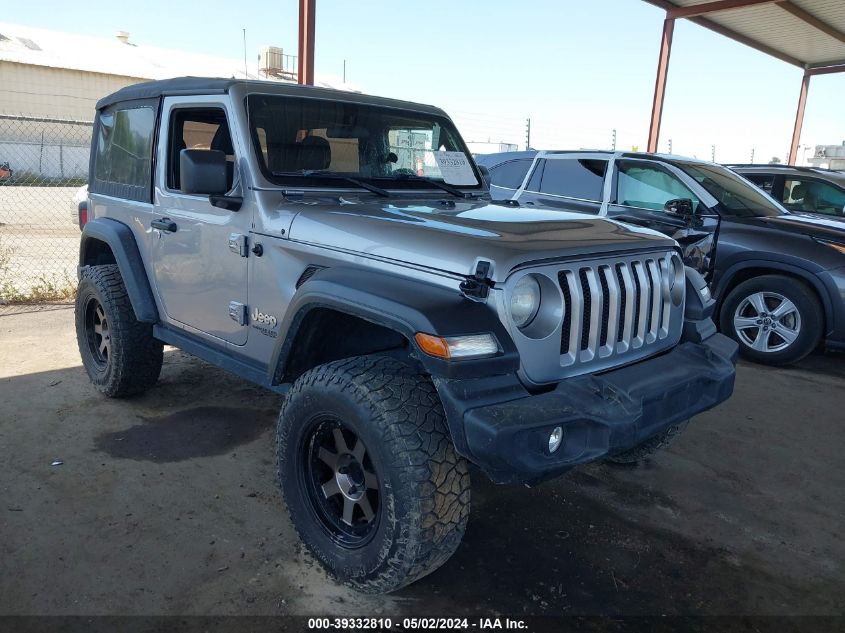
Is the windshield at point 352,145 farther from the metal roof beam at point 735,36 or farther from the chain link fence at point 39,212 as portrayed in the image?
the metal roof beam at point 735,36

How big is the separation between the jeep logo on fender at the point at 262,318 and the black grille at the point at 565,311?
1.29 metres

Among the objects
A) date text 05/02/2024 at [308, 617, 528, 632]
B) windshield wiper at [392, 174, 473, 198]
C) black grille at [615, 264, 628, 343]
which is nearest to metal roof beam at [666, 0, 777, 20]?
windshield wiper at [392, 174, 473, 198]

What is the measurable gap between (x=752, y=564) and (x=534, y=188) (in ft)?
15.6

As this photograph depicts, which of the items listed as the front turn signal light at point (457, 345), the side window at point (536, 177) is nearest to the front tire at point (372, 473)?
the front turn signal light at point (457, 345)

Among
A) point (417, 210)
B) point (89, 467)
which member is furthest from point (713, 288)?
point (89, 467)

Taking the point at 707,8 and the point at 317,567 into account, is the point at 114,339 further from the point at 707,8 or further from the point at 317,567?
the point at 707,8

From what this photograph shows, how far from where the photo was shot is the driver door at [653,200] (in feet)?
18.3

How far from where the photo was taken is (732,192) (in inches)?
246

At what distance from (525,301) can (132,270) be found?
255 cm

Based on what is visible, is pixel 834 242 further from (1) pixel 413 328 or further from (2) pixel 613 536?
(1) pixel 413 328

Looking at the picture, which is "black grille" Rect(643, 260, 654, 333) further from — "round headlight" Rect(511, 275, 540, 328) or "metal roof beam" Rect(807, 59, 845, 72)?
"metal roof beam" Rect(807, 59, 845, 72)

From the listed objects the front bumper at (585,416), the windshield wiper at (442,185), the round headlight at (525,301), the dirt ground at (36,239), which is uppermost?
the windshield wiper at (442,185)

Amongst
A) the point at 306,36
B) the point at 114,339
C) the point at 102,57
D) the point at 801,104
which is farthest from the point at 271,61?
the point at 114,339

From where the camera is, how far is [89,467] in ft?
11.4
